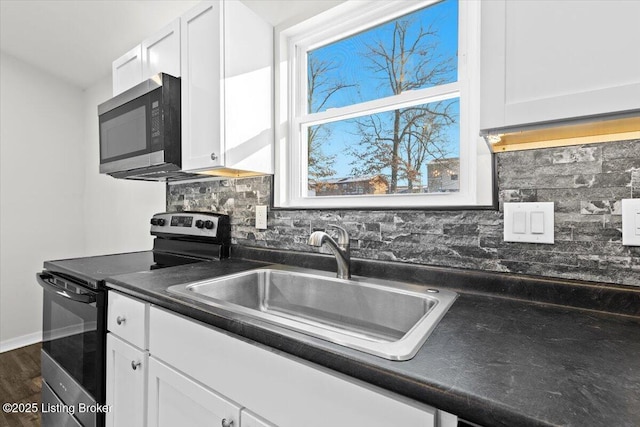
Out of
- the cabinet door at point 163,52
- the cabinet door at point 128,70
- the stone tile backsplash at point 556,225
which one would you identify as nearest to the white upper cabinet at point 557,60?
the stone tile backsplash at point 556,225

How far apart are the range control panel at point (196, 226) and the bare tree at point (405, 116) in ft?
2.74

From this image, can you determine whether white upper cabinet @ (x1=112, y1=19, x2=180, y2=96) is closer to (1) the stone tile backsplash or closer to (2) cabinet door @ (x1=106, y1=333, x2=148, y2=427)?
(1) the stone tile backsplash

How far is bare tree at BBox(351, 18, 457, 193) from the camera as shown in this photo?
134 centimetres

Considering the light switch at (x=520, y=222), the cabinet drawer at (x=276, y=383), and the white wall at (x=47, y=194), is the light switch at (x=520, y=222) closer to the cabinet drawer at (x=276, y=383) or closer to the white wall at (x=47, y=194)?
the cabinet drawer at (x=276, y=383)

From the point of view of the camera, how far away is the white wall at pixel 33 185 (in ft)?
9.29

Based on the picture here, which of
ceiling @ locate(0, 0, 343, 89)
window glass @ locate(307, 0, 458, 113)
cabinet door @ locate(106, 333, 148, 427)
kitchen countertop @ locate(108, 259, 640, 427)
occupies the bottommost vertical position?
cabinet door @ locate(106, 333, 148, 427)

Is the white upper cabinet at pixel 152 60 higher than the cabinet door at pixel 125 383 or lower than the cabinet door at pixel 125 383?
higher

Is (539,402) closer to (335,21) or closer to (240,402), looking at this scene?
(240,402)

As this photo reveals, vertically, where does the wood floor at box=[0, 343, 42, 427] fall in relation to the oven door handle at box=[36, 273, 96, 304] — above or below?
below

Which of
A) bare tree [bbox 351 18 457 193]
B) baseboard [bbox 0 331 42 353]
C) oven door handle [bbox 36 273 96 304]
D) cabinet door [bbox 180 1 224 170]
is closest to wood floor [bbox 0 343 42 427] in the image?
baseboard [bbox 0 331 42 353]

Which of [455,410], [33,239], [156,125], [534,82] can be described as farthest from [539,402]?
[33,239]

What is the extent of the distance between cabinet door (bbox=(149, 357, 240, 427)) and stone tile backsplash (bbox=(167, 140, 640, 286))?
774mm

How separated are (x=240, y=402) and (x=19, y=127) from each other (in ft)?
11.7

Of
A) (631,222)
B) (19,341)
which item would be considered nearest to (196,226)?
(631,222)
